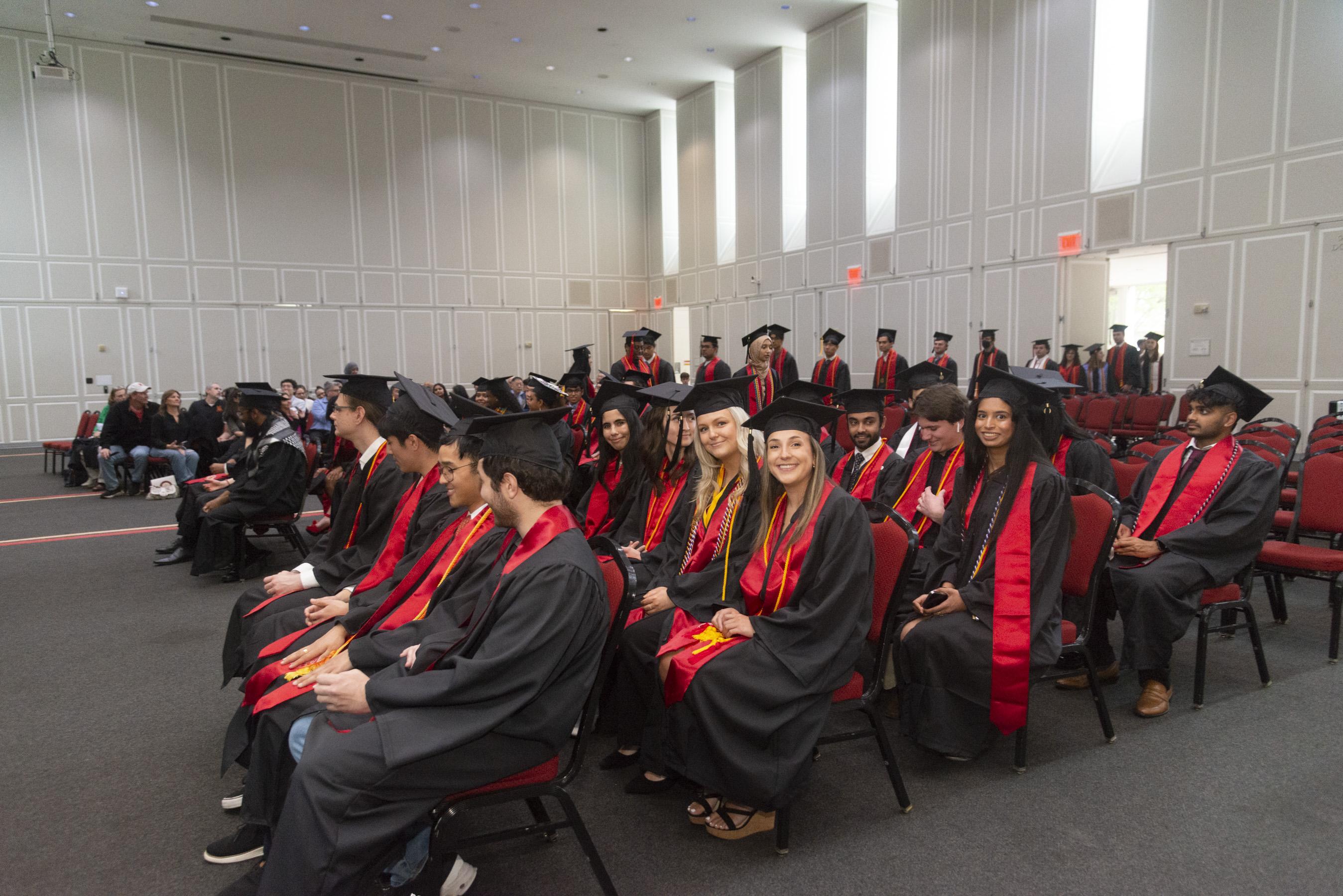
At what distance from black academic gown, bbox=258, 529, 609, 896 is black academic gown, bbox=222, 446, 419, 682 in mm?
1412

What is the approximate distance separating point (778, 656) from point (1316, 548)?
369 centimetres

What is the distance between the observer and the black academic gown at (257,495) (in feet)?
18.4

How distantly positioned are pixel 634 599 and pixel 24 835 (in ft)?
7.29

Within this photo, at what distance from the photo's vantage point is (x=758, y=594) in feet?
8.72

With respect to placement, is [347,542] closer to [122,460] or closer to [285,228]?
[122,460]

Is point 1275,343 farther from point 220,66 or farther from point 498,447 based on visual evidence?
point 220,66

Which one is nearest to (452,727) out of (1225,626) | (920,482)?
(920,482)

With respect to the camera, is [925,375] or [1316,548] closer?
[1316,548]

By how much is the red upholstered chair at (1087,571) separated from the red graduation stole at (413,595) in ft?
6.94

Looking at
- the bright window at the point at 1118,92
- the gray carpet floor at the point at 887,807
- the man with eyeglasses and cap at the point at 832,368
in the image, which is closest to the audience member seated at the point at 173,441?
the gray carpet floor at the point at 887,807

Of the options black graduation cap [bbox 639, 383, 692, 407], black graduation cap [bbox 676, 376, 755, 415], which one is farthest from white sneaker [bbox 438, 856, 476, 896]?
black graduation cap [bbox 639, 383, 692, 407]

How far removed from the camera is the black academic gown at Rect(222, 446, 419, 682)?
329 centimetres

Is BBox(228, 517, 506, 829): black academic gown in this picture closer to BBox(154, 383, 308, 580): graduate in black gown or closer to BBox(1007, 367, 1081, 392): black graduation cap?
BBox(1007, 367, 1081, 392): black graduation cap

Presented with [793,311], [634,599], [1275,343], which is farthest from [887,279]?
[634,599]
